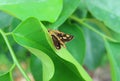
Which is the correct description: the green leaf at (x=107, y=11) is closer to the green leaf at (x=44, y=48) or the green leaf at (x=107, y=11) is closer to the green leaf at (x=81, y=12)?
the green leaf at (x=81, y=12)

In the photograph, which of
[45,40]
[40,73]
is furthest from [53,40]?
[40,73]

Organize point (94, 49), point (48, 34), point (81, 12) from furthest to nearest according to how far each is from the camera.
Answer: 1. point (94, 49)
2. point (81, 12)
3. point (48, 34)

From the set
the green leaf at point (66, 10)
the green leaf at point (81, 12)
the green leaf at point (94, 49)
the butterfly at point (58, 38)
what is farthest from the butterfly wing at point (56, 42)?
the green leaf at point (94, 49)

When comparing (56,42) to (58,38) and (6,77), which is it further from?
(6,77)

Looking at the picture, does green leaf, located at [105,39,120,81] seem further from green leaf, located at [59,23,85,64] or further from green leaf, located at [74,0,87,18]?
green leaf, located at [74,0,87,18]

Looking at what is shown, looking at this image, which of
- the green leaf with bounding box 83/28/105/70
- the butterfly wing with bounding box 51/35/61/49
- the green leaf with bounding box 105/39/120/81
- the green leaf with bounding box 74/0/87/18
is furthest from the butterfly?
the green leaf with bounding box 83/28/105/70

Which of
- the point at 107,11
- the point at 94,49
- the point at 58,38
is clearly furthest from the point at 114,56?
the point at 94,49
